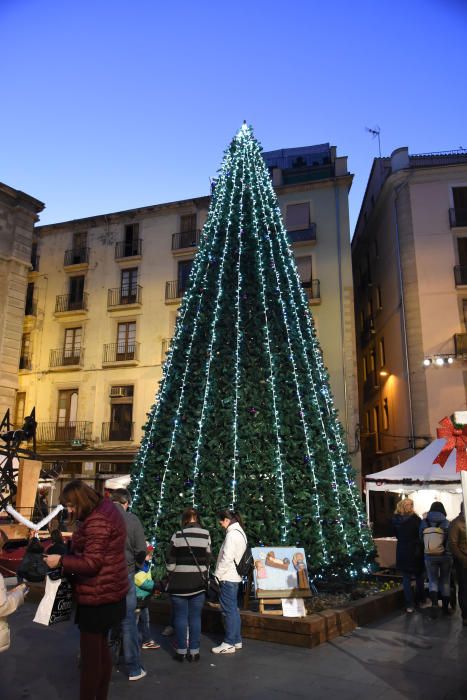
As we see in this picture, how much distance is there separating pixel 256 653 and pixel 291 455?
8.39 feet

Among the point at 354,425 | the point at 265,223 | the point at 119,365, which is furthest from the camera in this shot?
the point at 119,365

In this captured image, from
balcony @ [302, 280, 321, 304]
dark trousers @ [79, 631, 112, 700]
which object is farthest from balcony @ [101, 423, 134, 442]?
dark trousers @ [79, 631, 112, 700]

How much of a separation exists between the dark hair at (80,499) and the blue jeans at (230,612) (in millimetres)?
2450

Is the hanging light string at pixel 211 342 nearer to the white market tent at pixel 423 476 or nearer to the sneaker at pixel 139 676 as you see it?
the sneaker at pixel 139 676

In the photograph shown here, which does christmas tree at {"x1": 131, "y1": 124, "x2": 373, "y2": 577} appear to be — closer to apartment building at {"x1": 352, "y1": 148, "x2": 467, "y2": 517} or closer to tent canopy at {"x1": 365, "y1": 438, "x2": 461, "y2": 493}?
tent canopy at {"x1": 365, "y1": 438, "x2": 461, "y2": 493}

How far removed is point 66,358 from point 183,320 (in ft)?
62.5

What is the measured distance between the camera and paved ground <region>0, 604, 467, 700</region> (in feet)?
14.7

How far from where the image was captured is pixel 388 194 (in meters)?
23.5

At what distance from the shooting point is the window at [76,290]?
26.8 metres

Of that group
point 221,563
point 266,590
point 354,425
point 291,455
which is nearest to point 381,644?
point 266,590

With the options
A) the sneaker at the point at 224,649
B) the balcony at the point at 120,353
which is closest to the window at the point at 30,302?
the balcony at the point at 120,353

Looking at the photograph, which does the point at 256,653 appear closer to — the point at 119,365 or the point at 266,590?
Result: the point at 266,590

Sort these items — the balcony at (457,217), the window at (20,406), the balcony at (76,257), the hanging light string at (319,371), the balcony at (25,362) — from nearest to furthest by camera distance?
1. the hanging light string at (319,371)
2. the balcony at (457,217)
3. the window at (20,406)
4. the balcony at (25,362)
5. the balcony at (76,257)

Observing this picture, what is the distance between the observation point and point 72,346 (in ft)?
86.9
